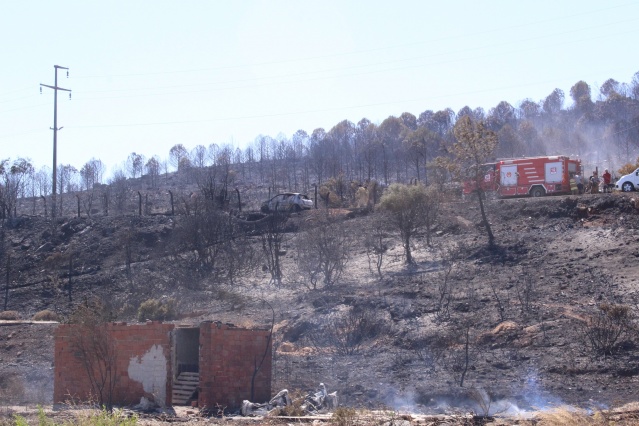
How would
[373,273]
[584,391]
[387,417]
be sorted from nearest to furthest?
[387,417] < [584,391] < [373,273]

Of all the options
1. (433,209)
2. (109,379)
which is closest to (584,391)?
(109,379)

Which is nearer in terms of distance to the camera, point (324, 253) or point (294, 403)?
point (294, 403)

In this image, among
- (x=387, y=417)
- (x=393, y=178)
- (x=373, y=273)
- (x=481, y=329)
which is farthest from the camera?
(x=393, y=178)

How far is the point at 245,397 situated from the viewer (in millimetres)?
18312

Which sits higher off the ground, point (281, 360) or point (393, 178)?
point (393, 178)

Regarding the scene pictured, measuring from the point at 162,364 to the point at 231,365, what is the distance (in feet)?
5.83

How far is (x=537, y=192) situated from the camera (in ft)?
129

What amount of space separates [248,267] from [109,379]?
1667 centimetres

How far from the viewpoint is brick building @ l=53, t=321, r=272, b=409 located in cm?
1808

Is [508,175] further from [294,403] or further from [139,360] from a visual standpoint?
[139,360]

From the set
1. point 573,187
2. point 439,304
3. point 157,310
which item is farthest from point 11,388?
point 573,187

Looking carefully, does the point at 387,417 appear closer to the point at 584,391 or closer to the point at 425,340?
the point at 584,391

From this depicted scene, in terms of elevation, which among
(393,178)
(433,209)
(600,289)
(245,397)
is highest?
(393,178)

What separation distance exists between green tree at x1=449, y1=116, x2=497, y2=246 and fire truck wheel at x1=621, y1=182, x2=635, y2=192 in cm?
840
